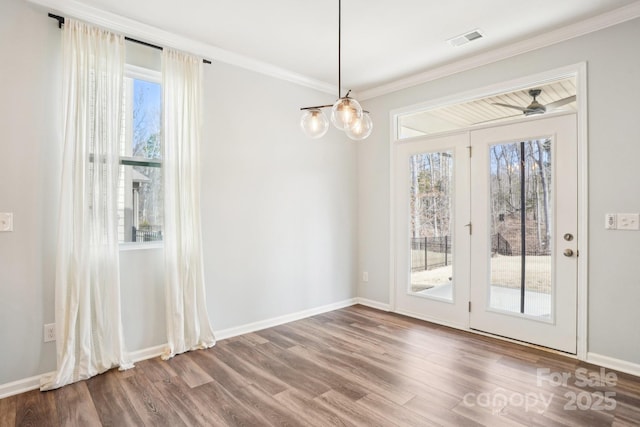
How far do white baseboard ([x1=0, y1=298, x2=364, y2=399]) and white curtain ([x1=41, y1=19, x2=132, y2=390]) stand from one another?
122 mm

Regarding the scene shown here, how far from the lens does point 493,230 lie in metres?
3.62

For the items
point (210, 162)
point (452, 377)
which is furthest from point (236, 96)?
point (452, 377)

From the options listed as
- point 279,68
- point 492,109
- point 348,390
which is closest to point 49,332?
point 348,390

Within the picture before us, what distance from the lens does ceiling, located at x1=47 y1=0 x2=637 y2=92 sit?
9.02 ft

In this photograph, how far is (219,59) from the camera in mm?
3561

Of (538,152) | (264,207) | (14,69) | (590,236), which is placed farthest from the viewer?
(264,207)

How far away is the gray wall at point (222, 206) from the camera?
99.7 inches

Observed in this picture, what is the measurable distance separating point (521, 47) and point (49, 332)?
4801 millimetres

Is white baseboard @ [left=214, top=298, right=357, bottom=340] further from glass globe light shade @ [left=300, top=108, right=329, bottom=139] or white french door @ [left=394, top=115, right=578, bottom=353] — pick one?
glass globe light shade @ [left=300, top=108, right=329, bottom=139]

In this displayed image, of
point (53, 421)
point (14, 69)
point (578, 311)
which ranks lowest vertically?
point (53, 421)

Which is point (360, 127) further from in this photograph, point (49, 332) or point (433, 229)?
point (49, 332)

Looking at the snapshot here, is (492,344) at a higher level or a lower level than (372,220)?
lower

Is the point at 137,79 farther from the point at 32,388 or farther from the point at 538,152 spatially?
the point at 538,152

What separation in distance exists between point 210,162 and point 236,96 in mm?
795
